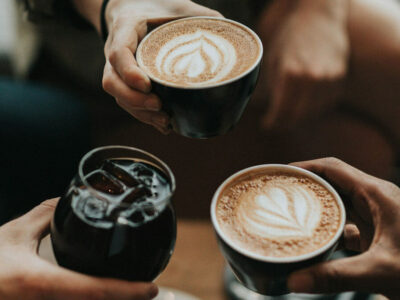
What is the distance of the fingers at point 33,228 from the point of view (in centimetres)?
53

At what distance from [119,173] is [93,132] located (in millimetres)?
453

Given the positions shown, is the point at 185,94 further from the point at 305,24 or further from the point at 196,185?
the point at 305,24

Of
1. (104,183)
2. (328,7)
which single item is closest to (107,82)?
(104,183)

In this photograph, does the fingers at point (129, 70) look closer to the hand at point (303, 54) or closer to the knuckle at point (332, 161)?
the knuckle at point (332, 161)

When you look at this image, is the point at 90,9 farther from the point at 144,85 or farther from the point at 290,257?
the point at 290,257

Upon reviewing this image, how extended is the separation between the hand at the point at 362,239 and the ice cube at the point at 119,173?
166 millimetres

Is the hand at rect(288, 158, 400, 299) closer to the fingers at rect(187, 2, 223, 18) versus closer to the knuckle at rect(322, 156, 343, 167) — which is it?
the knuckle at rect(322, 156, 343, 167)

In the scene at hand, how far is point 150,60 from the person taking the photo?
583 mm

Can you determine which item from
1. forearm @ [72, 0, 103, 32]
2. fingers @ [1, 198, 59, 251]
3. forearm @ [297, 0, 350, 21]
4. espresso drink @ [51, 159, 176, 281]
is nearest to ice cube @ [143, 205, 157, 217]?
espresso drink @ [51, 159, 176, 281]

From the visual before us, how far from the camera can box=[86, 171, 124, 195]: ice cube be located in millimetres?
493

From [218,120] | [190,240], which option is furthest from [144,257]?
[190,240]

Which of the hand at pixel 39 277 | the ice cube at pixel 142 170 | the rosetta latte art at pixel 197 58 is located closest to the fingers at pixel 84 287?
the hand at pixel 39 277

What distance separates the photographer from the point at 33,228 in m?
0.54

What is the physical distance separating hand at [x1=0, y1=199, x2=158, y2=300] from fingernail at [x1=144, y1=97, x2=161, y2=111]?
13 cm
